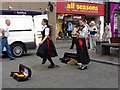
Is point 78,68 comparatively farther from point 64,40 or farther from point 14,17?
point 64,40

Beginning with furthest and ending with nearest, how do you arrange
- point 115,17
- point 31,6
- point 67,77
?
point 115,17, point 31,6, point 67,77

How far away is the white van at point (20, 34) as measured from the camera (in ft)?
46.5

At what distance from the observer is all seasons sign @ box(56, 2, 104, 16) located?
25456 millimetres

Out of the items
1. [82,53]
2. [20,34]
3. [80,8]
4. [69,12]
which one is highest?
[80,8]

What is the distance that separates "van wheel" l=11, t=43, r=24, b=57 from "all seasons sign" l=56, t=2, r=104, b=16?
11209 mm

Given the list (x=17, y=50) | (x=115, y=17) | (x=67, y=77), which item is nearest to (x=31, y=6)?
(x=17, y=50)

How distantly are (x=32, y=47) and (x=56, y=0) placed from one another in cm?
1122

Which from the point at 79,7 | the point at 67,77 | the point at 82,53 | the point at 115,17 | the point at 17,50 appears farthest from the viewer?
the point at 115,17

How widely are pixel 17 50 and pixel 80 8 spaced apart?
45.6ft

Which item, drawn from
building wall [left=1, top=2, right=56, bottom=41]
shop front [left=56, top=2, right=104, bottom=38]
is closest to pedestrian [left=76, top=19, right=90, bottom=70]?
building wall [left=1, top=2, right=56, bottom=41]

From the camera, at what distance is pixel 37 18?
1594 cm

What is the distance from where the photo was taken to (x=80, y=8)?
1069 inches

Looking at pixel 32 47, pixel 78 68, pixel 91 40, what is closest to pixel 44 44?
pixel 78 68

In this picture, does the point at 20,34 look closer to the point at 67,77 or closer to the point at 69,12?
the point at 67,77
